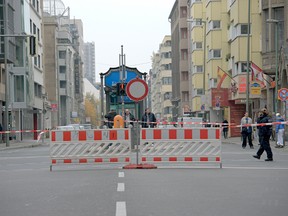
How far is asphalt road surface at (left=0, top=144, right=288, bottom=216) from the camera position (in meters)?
9.24

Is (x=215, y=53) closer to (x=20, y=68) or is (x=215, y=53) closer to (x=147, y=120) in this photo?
(x=20, y=68)

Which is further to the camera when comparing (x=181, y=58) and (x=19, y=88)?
(x=181, y=58)

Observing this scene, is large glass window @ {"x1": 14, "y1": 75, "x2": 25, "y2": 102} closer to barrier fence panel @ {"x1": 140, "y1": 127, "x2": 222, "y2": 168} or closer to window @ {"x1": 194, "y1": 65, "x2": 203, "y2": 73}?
window @ {"x1": 194, "y1": 65, "x2": 203, "y2": 73}

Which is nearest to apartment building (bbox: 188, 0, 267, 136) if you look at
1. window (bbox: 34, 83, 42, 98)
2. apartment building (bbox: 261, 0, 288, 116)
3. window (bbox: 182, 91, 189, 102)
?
apartment building (bbox: 261, 0, 288, 116)

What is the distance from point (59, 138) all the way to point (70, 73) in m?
115

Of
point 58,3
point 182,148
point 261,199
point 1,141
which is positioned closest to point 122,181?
point 261,199

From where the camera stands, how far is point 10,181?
14.8m

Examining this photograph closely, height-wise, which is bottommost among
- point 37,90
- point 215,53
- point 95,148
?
point 95,148

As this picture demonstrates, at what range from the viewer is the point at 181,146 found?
18.1 meters

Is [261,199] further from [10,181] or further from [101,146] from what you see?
[101,146]

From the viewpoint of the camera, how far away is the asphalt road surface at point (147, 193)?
9242 millimetres

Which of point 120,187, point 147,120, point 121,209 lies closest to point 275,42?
point 147,120

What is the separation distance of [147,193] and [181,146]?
686 centimetres

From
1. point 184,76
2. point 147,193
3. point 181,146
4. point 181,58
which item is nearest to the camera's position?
point 147,193
